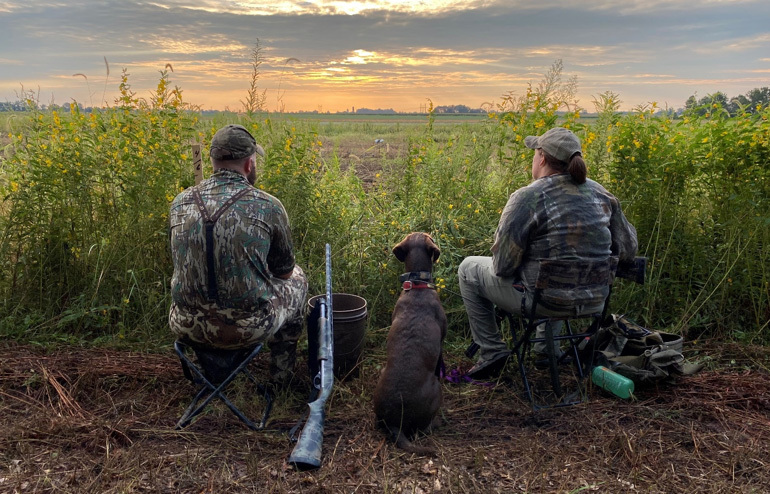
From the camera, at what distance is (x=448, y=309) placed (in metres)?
4.77

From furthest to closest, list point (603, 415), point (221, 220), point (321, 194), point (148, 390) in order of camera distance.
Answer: point (321, 194), point (148, 390), point (603, 415), point (221, 220)

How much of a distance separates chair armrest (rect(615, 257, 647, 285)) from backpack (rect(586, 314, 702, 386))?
0.44 metres

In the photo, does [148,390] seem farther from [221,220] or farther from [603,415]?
[603,415]

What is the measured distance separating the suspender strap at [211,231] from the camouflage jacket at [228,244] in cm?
2

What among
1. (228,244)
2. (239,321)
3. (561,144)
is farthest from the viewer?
(561,144)

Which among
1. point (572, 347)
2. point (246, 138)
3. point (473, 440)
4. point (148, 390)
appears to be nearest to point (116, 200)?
point (148, 390)

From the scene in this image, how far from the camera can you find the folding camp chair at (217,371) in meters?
3.24

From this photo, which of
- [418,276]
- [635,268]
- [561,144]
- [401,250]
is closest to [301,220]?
[401,250]

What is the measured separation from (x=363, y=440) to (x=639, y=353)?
2.25 m

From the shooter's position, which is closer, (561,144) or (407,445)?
(407,445)

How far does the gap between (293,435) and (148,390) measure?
1.34 m

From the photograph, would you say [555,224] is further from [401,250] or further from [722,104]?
[722,104]

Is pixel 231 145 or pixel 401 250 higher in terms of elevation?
pixel 231 145

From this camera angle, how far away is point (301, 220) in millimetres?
4816
